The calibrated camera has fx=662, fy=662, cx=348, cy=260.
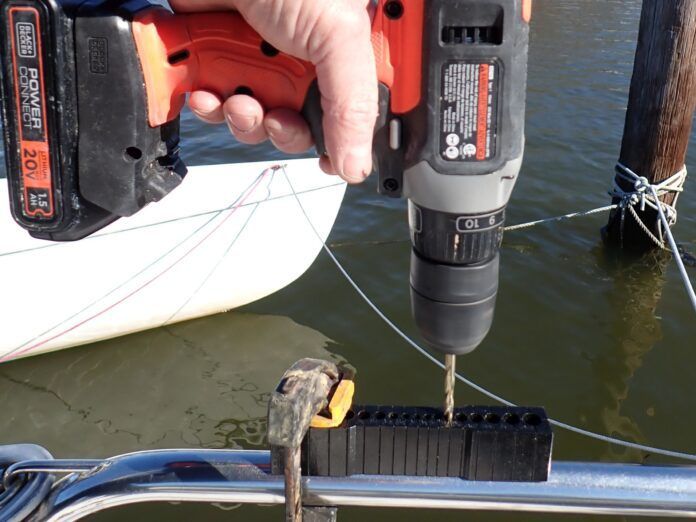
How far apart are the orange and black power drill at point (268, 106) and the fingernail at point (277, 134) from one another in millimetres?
45

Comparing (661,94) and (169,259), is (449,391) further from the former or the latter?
(661,94)

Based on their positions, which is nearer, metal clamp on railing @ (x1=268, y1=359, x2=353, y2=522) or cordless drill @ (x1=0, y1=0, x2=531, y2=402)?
metal clamp on railing @ (x1=268, y1=359, x2=353, y2=522)

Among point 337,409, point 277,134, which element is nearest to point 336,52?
point 277,134

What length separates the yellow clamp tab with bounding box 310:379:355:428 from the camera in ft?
3.61

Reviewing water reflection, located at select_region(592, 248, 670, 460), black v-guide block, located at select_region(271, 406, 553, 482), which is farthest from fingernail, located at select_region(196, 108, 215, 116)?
water reflection, located at select_region(592, 248, 670, 460)

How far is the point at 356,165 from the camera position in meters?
1.38

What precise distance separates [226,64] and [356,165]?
1.41 feet

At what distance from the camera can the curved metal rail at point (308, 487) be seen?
104cm

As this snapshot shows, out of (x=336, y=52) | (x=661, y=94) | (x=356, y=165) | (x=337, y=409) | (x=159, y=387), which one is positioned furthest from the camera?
(x=661, y=94)

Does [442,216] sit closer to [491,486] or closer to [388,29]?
[388,29]

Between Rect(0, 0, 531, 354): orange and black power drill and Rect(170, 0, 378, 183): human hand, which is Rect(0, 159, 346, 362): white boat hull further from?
Rect(170, 0, 378, 183): human hand

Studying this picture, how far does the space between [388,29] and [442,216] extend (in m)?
0.40

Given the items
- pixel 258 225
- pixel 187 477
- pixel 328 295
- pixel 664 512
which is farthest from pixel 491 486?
pixel 328 295

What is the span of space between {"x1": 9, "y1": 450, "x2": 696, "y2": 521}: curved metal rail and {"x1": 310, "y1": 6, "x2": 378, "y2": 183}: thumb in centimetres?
62
